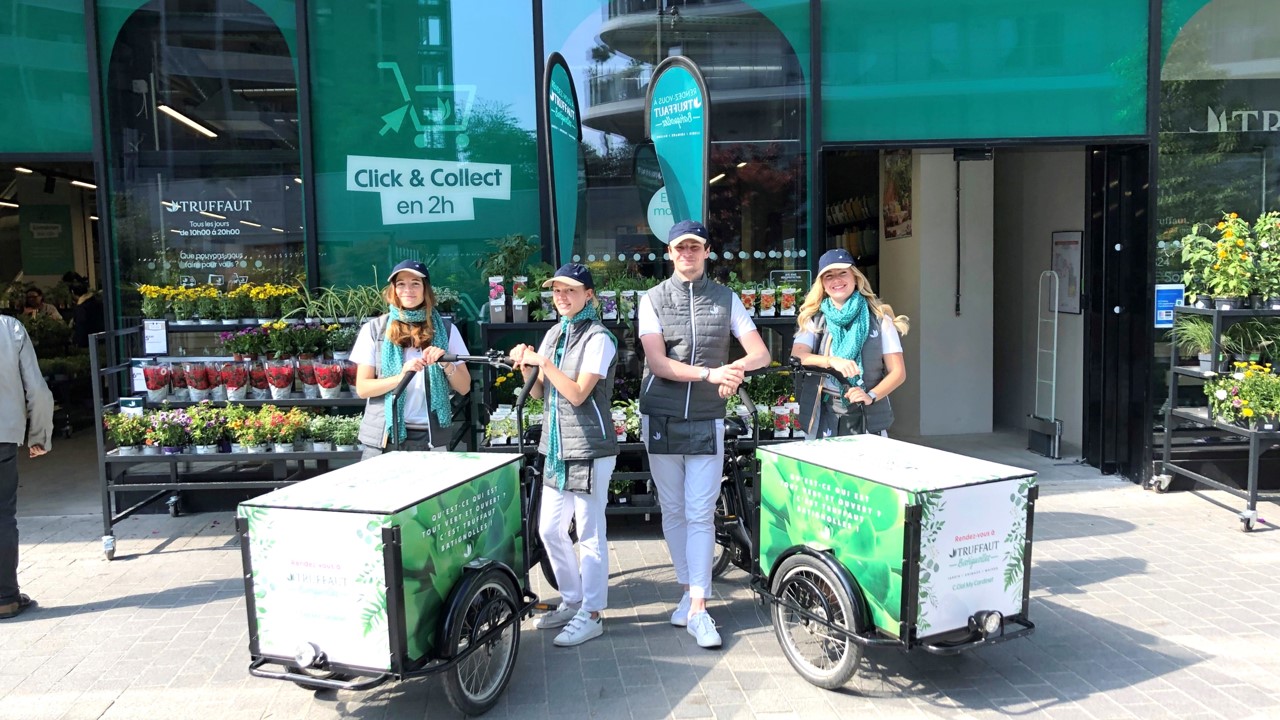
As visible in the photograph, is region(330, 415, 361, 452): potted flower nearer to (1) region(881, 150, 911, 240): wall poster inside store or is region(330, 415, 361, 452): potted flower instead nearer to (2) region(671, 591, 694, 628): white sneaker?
(2) region(671, 591, 694, 628): white sneaker

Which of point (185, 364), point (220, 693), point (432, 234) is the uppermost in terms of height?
point (432, 234)

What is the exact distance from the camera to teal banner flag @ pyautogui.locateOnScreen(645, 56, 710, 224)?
18.5 ft

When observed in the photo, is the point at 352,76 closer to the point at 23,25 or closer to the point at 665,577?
the point at 23,25

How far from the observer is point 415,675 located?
3.17m

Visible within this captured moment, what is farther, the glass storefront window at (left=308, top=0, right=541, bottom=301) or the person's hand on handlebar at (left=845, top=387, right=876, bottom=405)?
the glass storefront window at (left=308, top=0, right=541, bottom=301)

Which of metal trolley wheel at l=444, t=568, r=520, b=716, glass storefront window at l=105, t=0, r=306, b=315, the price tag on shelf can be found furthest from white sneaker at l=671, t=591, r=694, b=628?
the price tag on shelf

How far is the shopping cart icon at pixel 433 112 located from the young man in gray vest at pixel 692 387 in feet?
10.4

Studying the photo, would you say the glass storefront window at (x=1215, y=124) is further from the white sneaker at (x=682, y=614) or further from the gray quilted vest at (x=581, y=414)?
the gray quilted vest at (x=581, y=414)

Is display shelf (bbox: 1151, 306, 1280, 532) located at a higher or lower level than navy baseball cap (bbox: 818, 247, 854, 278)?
lower

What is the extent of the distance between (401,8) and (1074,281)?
19.9ft

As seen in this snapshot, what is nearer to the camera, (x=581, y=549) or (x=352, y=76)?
→ (x=581, y=549)

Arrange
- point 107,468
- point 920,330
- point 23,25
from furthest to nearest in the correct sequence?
point 920,330 < point 23,25 < point 107,468

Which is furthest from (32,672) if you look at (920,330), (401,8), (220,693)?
(920,330)

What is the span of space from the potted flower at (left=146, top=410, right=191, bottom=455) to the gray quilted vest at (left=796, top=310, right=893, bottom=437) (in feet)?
12.5
